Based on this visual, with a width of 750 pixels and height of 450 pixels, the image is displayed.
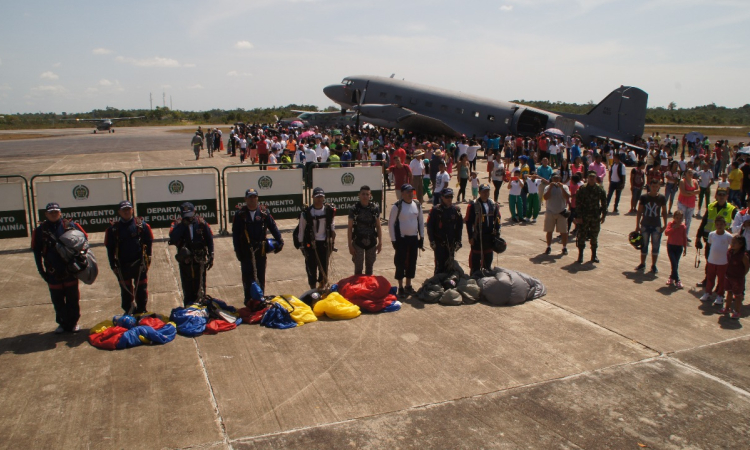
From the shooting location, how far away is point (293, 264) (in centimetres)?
1035

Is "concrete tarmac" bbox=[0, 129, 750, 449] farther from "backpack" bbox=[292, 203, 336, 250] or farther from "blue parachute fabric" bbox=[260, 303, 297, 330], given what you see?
"backpack" bbox=[292, 203, 336, 250]

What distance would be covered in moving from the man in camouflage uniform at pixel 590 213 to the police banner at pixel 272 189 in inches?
248

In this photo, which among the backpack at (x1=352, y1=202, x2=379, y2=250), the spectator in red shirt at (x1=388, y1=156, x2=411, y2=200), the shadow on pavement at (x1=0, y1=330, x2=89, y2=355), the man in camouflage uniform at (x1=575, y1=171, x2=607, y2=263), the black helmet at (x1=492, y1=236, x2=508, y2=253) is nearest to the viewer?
the shadow on pavement at (x1=0, y1=330, x2=89, y2=355)

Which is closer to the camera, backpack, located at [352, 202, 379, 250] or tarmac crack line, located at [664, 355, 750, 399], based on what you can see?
tarmac crack line, located at [664, 355, 750, 399]

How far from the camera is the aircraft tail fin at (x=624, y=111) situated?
31125 millimetres

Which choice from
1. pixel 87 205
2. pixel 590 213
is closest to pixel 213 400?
pixel 590 213

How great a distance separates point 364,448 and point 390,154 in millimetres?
17317

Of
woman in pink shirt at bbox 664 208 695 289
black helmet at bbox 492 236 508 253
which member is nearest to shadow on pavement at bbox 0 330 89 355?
black helmet at bbox 492 236 508 253

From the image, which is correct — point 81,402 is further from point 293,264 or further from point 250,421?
point 293,264

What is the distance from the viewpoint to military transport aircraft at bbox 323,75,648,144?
3147cm

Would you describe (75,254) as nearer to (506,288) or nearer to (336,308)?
(336,308)

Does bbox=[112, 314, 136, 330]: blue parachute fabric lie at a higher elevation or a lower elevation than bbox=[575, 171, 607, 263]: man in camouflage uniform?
lower

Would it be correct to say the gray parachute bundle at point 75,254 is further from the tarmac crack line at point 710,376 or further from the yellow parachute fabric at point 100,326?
the tarmac crack line at point 710,376

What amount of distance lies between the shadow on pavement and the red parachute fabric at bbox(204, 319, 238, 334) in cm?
147
